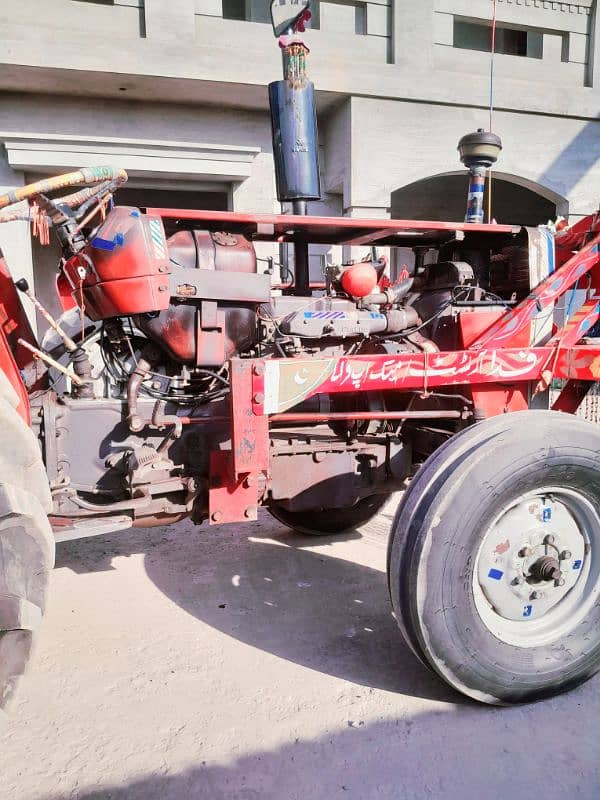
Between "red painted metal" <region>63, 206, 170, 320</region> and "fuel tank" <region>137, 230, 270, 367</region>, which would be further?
"fuel tank" <region>137, 230, 270, 367</region>

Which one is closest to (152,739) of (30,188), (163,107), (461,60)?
(30,188)

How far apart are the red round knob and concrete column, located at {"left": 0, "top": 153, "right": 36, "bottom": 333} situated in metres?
5.71

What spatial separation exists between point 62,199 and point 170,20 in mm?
6188

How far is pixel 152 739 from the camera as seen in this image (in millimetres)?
2295

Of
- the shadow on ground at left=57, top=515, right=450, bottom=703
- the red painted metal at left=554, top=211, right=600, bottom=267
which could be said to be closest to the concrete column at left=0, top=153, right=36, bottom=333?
the shadow on ground at left=57, top=515, right=450, bottom=703

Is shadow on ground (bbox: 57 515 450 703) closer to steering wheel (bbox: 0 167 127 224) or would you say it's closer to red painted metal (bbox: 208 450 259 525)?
red painted metal (bbox: 208 450 259 525)

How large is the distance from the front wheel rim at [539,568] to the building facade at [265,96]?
647 cm

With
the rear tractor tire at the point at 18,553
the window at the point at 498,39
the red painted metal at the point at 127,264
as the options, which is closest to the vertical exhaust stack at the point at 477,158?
the red painted metal at the point at 127,264

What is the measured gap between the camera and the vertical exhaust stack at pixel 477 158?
3.64 m

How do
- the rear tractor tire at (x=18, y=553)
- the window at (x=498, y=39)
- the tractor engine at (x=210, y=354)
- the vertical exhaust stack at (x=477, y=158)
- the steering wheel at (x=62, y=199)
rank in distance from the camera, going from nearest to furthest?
1. the rear tractor tire at (x=18, y=553)
2. the steering wheel at (x=62, y=199)
3. the tractor engine at (x=210, y=354)
4. the vertical exhaust stack at (x=477, y=158)
5. the window at (x=498, y=39)

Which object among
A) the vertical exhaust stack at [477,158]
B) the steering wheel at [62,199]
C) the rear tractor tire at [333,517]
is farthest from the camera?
the rear tractor tire at [333,517]

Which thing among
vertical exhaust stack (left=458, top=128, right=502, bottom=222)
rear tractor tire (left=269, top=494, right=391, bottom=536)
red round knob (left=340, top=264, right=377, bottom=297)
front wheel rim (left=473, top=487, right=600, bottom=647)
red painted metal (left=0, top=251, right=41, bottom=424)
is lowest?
rear tractor tire (left=269, top=494, right=391, bottom=536)

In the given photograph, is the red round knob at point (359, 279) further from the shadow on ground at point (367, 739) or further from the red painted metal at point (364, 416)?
the shadow on ground at point (367, 739)

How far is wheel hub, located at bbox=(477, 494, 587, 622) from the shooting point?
96.0 inches
